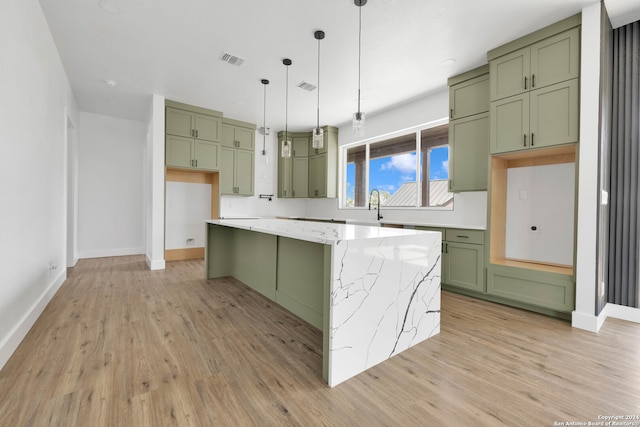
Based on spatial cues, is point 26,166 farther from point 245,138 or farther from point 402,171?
point 402,171

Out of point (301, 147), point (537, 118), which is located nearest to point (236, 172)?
point (301, 147)

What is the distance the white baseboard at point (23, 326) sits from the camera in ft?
6.14

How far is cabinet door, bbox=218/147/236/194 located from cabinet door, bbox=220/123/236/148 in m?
0.10

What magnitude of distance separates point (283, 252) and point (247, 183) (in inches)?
140

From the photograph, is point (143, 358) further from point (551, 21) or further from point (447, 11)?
point (551, 21)

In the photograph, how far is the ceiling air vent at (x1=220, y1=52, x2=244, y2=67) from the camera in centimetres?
343

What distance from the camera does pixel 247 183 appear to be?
6.09m

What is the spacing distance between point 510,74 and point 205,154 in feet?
15.6

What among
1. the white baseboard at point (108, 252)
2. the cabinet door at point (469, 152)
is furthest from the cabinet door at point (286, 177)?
the cabinet door at point (469, 152)

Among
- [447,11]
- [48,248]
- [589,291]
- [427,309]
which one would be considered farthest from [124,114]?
[589,291]

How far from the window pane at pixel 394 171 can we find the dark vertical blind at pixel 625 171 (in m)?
2.41

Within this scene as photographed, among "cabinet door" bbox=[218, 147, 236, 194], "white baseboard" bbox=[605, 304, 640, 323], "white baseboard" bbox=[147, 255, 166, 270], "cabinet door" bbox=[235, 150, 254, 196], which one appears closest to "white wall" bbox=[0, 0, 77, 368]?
"white baseboard" bbox=[147, 255, 166, 270]

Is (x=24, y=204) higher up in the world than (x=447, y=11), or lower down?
lower down

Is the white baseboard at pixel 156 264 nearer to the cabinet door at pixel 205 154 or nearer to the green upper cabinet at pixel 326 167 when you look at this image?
the cabinet door at pixel 205 154
